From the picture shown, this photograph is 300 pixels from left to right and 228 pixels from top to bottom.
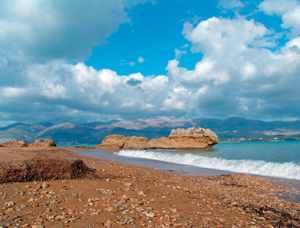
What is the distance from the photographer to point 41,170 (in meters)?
7.97

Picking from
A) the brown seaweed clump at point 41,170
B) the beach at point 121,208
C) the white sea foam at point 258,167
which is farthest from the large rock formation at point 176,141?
the brown seaweed clump at point 41,170

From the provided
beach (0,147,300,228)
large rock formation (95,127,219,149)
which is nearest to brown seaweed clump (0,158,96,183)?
beach (0,147,300,228)

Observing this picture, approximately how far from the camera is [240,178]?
13789 millimetres

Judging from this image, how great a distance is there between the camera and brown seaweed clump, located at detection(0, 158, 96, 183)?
7.30m

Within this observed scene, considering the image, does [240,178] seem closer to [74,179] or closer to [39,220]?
[74,179]

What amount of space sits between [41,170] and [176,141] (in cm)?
5741

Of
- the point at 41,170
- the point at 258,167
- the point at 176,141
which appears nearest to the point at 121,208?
the point at 41,170

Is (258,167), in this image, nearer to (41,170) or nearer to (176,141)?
(41,170)

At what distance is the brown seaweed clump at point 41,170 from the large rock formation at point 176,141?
172 ft

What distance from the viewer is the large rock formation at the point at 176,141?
58719mm

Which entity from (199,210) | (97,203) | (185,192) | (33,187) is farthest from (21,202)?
(185,192)

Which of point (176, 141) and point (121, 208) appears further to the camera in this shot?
point (176, 141)

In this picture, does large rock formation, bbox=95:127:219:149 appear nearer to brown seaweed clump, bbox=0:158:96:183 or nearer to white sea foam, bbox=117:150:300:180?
white sea foam, bbox=117:150:300:180

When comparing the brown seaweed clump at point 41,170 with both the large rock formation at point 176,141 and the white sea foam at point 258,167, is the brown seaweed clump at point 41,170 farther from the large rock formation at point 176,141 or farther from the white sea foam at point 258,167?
the large rock formation at point 176,141
